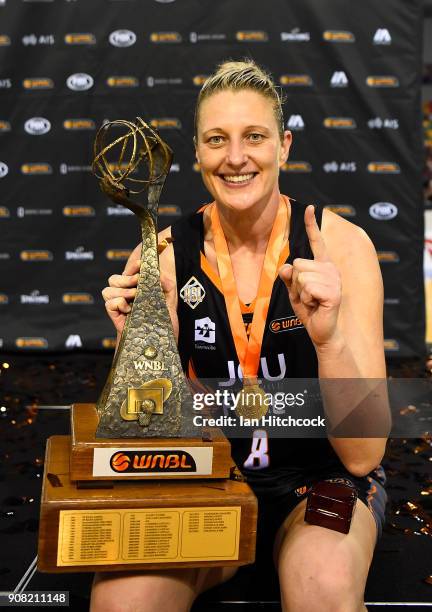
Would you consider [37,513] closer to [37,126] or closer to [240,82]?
[240,82]

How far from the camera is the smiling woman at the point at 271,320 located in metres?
1.35

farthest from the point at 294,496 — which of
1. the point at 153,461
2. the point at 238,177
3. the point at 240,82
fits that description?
the point at 240,82

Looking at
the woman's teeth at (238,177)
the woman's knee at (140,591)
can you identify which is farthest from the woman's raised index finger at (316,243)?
the woman's knee at (140,591)

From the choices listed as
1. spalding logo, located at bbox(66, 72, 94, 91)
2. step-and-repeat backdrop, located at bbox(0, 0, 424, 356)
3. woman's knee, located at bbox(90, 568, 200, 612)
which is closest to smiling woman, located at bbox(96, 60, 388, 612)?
woman's knee, located at bbox(90, 568, 200, 612)

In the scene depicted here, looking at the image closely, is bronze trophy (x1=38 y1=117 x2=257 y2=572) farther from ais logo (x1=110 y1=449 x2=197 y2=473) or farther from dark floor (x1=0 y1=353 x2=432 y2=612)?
dark floor (x1=0 y1=353 x2=432 y2=612)

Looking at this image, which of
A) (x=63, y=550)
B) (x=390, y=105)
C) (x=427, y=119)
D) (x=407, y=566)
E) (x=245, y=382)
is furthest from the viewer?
(x=427, y=119)

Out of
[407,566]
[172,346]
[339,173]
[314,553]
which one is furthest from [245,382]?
[339,173]

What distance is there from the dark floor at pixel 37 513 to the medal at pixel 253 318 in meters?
0.40

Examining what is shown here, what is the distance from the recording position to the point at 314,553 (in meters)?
1.35

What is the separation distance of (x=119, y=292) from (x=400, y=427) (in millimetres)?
2066

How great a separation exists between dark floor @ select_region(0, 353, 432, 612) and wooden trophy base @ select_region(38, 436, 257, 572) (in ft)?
1.53

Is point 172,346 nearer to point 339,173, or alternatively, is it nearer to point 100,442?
point 100,442

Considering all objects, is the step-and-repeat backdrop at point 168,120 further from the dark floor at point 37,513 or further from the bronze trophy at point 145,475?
the bronze trophy at point 145,475

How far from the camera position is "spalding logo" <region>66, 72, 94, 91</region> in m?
4.57
